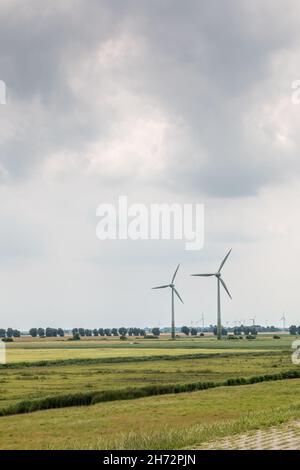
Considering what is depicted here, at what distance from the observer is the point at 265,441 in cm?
1973

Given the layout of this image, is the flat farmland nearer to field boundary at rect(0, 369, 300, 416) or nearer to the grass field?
the grass field

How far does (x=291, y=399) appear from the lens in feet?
125

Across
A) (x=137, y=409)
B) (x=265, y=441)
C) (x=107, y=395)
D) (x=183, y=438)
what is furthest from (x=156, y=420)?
(x=265, y=441)

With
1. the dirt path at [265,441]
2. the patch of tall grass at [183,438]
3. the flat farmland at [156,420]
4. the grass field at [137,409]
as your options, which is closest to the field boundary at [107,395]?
the grass field at [137,409]

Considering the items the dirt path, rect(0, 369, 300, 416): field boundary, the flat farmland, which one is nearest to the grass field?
the flat farmland

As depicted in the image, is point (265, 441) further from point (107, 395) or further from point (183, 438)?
point (107, 395)

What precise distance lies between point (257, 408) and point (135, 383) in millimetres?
18035

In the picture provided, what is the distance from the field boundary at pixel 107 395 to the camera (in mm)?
38031

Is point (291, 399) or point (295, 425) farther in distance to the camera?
point (291, 399)

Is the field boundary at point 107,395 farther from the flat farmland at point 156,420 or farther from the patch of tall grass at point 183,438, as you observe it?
the patch of tall grass at point 183,438

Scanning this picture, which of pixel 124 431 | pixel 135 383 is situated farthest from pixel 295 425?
pixel 135 383

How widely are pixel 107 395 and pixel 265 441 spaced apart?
24.4 m
